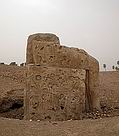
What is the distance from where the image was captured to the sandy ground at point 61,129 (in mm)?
5988

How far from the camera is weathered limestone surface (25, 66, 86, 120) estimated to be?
8.79 meters

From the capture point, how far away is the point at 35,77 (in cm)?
887

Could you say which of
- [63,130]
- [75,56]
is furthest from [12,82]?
[63,130]

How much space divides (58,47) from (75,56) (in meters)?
0.68

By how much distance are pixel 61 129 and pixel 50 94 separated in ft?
8.17

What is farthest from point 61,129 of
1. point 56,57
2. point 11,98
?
point 11,98

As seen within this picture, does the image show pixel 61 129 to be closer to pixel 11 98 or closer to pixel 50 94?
pixel 50 94

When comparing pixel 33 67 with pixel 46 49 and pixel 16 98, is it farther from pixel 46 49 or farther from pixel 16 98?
pixel 16 98

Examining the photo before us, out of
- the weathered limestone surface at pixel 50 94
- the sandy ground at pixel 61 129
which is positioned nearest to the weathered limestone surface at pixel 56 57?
the weathered limestone surface at pixel 50 94

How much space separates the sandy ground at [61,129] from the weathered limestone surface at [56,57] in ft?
7.46

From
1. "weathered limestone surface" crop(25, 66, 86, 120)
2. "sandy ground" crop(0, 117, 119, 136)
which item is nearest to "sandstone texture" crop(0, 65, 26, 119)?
"weathered limestone surface" crop(25, 66, 86, 120)

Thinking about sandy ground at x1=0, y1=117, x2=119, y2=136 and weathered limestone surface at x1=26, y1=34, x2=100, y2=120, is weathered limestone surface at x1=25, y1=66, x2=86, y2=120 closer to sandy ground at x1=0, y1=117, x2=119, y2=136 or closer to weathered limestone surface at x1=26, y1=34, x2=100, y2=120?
weathered limestone surface at x1=26, y1=34, x2=100, y2=120

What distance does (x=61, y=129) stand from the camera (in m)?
6.43

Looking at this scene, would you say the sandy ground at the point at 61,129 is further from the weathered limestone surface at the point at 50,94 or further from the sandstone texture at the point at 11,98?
the sandstone texture at the point at 11,98
